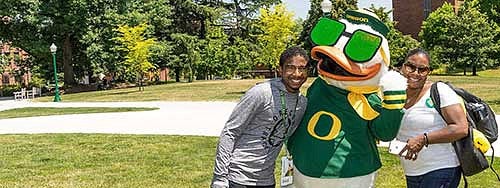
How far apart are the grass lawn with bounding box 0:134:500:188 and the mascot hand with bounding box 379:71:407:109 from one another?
3.54m

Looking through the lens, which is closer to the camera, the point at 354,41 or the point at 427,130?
the point at 354,41

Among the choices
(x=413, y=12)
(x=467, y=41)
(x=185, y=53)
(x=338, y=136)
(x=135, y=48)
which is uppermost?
(x=413, y=12)

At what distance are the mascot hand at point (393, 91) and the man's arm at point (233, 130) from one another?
0.70 m

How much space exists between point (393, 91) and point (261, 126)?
0.78m

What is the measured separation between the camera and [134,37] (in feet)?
107

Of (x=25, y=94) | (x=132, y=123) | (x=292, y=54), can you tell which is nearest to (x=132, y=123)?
(x=132, y=123)

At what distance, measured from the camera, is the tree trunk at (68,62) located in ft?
129

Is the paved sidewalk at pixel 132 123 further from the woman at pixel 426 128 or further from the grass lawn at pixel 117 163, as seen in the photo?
the woman at pixel 426 128

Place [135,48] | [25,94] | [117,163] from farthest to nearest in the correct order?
[25,94], [135,48], [117,163]

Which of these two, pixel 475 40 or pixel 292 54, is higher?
pixel 475 40

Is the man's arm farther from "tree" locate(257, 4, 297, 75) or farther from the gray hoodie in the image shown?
"tree" locate(257, 4, 297, 75)

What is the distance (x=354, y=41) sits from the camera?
3223 millimetres

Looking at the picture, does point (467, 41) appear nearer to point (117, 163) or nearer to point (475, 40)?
point (475, 40)

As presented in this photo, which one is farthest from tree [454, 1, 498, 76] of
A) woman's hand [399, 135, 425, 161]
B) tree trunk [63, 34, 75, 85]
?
woman's hand [399, 135, 425, 161]
